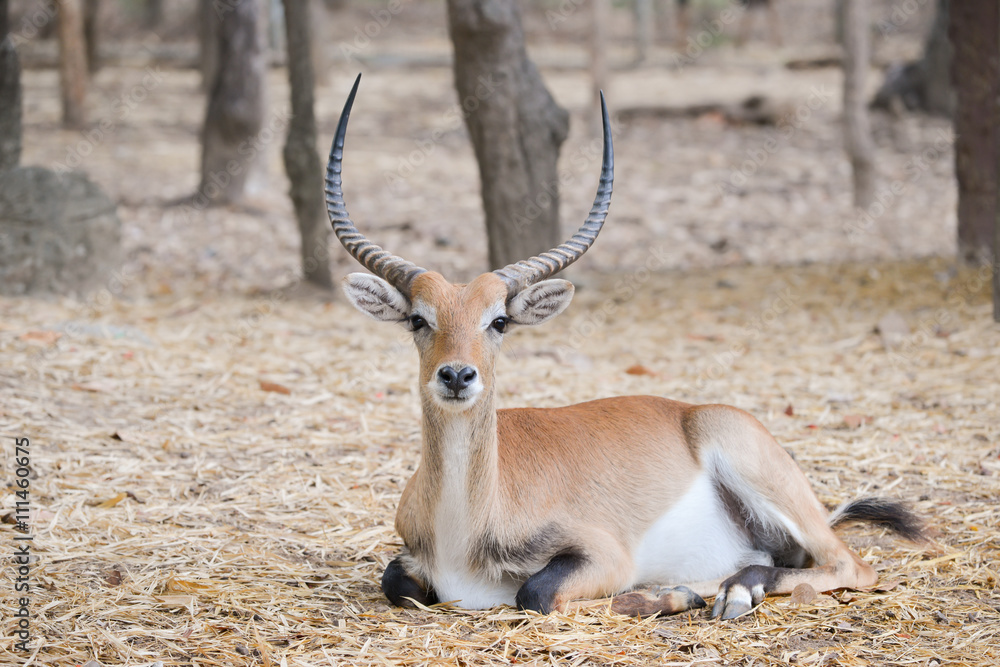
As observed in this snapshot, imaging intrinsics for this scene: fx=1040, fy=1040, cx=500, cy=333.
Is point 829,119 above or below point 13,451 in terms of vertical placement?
above

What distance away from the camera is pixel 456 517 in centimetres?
431

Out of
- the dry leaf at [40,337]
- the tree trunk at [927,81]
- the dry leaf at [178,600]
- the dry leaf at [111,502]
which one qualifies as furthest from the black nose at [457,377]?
the tree trunk at [927,81]

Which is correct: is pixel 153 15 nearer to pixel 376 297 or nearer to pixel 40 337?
pixel 40 337

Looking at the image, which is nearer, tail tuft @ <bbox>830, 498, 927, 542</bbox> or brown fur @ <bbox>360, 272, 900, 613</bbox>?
brown fur @ <bbox>360, 272, 900, 613</bbox>

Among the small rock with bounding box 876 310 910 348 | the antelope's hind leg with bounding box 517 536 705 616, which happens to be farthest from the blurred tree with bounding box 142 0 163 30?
the antelope's hind leg with bounding box 517 536 705 616

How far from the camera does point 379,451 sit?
20.3ft

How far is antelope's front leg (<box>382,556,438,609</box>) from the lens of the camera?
4.32 meters

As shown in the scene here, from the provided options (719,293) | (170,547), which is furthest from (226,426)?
(719,293)

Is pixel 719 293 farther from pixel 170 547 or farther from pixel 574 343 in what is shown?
pixel 170 547

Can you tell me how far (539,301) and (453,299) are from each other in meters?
0.40

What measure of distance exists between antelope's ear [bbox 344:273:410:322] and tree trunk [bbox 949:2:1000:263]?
7781mm

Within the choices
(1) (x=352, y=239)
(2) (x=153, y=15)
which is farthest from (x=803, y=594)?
(2) (x=153, y=15)

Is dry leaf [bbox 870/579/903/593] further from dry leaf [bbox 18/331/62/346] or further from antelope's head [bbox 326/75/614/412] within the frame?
dry leaf [bbox 18/331/62/346]

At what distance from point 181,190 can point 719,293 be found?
808 centimetres
